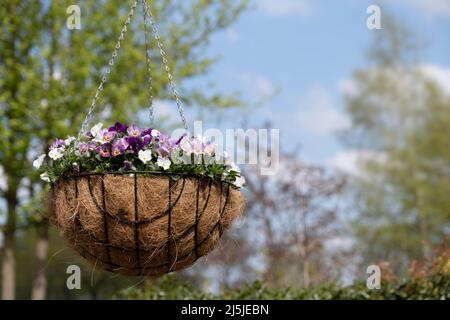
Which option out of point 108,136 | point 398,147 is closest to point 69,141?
point 108,136

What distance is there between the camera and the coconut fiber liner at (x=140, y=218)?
2852mm

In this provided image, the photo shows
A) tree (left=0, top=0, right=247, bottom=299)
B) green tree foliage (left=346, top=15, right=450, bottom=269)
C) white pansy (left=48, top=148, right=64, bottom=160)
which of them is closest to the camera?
white pansy (left=48, top=148, right=64, bottom=160)

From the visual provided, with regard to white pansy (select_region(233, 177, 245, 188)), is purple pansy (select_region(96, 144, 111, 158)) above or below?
above

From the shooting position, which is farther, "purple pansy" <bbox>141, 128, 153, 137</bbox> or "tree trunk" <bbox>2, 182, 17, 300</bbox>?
"tree trunk" <bbox>2, 182, 17, 300</bbox>

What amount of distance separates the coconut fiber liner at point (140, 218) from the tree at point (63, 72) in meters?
4.87

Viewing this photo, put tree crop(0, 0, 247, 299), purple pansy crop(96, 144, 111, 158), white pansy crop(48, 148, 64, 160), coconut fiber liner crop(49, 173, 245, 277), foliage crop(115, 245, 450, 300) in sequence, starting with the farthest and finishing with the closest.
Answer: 1. tree crop(0, 0, 247, 299)
2. foliage crop(115, 245, 450, 300)
3. white pansy crop(48, 148, 64, 160)
4. purple pansy crop(96, 144, 111, 158)
5. coconut fiber liner crop(49, 173, 245, 277)

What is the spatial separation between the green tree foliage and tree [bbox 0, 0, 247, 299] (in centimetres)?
668

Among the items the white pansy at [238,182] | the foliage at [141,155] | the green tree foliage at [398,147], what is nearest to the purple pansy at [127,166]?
the foliage at [141,155]

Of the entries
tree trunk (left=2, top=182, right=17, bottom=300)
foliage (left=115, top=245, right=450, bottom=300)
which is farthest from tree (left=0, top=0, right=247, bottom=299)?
foliage (left=115, top=245, right=450, bottom=300)

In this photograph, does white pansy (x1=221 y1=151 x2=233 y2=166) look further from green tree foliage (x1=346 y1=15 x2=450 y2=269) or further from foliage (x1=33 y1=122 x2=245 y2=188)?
green tree foliage (x1=346 y1=15 x2=450 y2=269)

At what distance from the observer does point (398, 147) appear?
14766 millimetres

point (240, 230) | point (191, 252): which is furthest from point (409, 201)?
point (191, 252)

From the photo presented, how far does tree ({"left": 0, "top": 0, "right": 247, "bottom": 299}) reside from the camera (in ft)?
26.5

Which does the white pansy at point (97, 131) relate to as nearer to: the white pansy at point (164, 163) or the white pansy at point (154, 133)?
the white pansy at point (154, 133)
